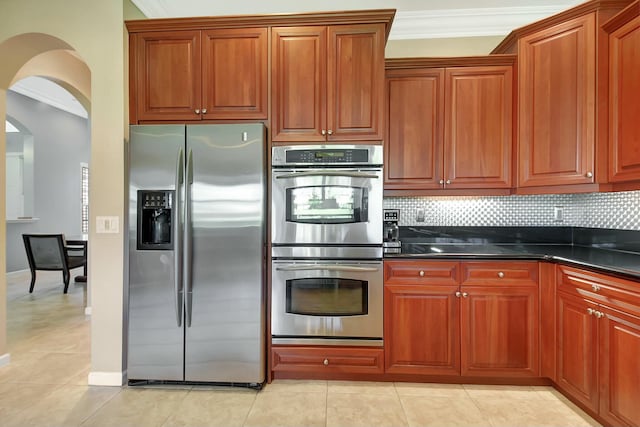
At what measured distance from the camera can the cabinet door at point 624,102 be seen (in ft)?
6.64

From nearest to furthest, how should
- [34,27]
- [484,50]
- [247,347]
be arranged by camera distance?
[247,347] < [34,27] < [484,50]

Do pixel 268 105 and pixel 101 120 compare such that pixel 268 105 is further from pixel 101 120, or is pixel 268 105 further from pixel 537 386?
pixel 537 386

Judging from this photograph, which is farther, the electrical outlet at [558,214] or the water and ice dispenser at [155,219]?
the electrical outlet at [558,214]

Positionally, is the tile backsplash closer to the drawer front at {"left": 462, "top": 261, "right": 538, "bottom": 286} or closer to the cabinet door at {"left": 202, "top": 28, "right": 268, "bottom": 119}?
the drawer front at {"left": 462, "top": 261, "right": 538, "bottom": 286}

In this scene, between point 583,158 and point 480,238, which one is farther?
point 480,238

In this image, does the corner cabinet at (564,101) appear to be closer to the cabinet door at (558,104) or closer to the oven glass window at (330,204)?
the cabinet door at (558,104)

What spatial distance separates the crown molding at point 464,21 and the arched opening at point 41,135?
2795 mm

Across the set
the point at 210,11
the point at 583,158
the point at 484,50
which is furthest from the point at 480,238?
the point at 210,11

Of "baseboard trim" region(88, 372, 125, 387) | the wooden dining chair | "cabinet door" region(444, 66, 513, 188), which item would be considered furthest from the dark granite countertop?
the wooden dining chair

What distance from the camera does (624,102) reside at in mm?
2107

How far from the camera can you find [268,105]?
2439mm

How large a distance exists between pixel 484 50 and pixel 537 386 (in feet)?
9.44

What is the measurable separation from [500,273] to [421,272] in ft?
1.76

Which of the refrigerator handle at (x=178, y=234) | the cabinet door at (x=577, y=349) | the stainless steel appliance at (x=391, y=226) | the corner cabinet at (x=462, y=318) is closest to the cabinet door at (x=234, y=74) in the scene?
the refrigerator handle at (x=178, y=234)
